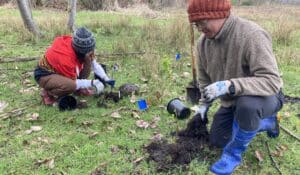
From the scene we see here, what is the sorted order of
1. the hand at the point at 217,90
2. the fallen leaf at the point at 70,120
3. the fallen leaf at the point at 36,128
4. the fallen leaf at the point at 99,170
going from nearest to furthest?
the hand at the point at 217,90 < the fallen leaf at the point at 99,170 < the fallen leaf at the point at 36,128 < the fallen leaf at the point at 70,120

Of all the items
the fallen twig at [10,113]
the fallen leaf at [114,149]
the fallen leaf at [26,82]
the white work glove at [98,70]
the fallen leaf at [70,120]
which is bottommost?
the fallen leaf at [114,149]

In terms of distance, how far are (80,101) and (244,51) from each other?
224cm

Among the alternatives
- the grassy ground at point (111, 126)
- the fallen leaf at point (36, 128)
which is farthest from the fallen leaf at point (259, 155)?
the fallen leaf at point (36, 128)

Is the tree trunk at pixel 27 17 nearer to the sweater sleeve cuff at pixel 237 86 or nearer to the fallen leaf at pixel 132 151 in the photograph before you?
the fallen leaf at pixel 132 151

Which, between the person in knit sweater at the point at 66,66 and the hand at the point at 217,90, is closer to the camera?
the hand at the point at 217,90

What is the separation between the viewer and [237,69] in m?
2.96

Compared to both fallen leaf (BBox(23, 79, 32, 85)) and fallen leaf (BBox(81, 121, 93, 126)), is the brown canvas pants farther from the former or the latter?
fallen leaf (BBox(23, 79, 32, 85))

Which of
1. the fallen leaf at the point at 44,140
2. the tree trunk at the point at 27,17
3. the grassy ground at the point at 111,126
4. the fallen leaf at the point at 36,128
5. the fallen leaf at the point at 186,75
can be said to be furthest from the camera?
the tree trunk at the point at 27,17

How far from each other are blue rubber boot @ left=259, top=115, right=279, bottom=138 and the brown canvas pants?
204cm

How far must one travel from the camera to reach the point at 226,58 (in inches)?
120

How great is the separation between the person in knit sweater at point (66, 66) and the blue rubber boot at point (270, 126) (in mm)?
1816

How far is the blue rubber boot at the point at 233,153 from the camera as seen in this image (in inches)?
116

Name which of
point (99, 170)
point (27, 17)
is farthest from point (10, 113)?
point (27, 17)

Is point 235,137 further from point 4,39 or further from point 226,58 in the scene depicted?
point 4,39
